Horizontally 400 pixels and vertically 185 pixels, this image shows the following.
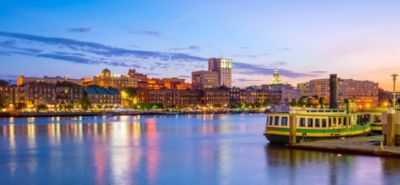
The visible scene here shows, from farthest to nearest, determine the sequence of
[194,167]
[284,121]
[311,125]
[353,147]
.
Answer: [284,121], [311,125], [353,147], [194,167]

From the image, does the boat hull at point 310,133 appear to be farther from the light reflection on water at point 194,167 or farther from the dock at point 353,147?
the light reflection on water at point 194,167

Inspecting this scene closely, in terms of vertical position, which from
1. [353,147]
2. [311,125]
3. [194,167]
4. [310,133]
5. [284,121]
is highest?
[284,121]

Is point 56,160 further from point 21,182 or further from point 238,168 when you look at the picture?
point 238,168

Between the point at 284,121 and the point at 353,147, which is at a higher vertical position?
the point at 284,121

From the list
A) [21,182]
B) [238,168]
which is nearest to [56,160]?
[21,182]

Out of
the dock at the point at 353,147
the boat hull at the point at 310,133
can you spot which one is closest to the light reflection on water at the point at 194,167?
the dock at the point at 353,147

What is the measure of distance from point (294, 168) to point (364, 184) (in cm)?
600

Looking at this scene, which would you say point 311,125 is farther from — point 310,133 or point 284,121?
point 284,121

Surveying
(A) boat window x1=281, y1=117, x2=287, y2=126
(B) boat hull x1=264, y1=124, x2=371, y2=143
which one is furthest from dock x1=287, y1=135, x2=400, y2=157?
(A) boat window x1=281, y1=117, x2=287, y2=126

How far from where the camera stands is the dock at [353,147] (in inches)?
1347

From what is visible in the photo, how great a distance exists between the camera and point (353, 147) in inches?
1444

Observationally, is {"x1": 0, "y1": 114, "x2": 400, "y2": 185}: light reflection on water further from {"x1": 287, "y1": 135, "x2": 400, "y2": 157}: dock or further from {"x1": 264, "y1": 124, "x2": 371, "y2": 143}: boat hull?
{"x1": 264, "y1": 124, "x2": 371, "y2": 143}: boat hull

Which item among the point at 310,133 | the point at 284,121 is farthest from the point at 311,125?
the point at 284,121

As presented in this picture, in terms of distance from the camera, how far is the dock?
3422 cm
